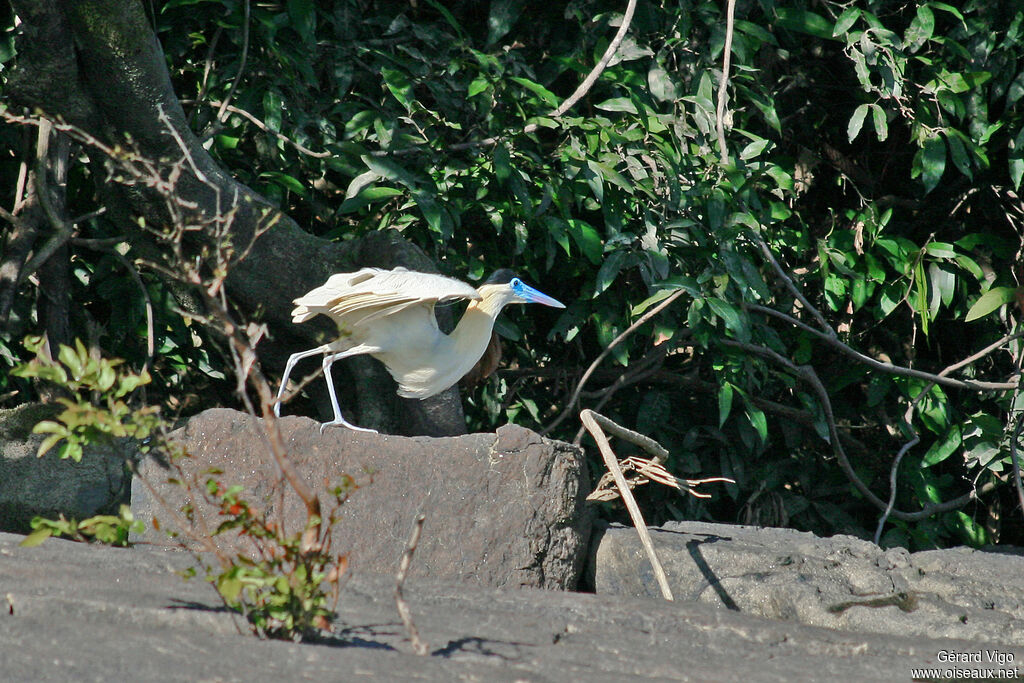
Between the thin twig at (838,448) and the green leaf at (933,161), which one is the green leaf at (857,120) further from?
the thin twig at (838,448)

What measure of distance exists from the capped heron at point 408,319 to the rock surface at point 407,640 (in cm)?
99

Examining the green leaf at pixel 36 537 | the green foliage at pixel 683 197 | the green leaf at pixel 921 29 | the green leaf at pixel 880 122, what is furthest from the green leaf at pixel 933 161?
the green leaf at pixel 36 537

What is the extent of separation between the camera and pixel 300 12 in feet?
15.3

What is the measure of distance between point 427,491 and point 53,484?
1.51 m

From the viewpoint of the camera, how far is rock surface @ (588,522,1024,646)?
3348mm

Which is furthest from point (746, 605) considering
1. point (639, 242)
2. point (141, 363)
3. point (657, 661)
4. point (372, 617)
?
point (141, 363)

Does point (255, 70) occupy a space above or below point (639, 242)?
above

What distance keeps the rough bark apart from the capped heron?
6.9 inches

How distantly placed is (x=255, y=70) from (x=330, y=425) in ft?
6.54

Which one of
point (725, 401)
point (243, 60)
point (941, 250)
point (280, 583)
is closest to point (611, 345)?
point (725, 401)

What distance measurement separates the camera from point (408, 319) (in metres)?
4.02

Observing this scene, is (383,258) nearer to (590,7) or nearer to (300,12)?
(300,12)

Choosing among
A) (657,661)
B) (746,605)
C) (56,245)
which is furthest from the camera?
(56,245)

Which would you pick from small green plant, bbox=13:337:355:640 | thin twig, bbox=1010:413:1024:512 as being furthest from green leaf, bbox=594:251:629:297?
small green plant, bbox=13:337:355:640
